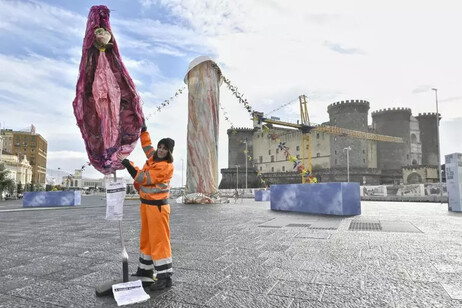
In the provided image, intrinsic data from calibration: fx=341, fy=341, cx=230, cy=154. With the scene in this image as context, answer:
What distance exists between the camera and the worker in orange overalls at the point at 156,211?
376cm

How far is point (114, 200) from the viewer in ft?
12.1

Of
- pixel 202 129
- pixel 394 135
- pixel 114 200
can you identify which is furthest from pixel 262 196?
pixel 394 135

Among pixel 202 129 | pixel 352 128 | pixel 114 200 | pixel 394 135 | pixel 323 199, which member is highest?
pixel 352 128

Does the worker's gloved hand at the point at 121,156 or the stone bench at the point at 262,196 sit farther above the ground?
the worker's gloved hand at the point at 121,156

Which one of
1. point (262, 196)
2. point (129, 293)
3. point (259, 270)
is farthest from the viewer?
point (262, 196)

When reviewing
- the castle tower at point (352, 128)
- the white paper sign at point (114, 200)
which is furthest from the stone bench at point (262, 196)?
the castle tower at point (352, 128)

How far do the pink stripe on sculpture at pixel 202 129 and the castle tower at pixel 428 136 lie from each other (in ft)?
196

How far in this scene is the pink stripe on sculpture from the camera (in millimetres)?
20938

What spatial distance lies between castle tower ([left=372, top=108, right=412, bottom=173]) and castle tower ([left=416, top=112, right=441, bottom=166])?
4.54 meters

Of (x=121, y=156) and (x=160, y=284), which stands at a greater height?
(x=121, y=156)

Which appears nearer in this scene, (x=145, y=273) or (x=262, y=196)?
(x=145, y=273)

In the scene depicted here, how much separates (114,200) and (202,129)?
17336mm

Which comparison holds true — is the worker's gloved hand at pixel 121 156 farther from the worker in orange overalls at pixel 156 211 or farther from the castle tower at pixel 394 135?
the castle tower at pixel 394 135

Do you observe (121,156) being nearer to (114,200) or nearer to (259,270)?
(114,200)
